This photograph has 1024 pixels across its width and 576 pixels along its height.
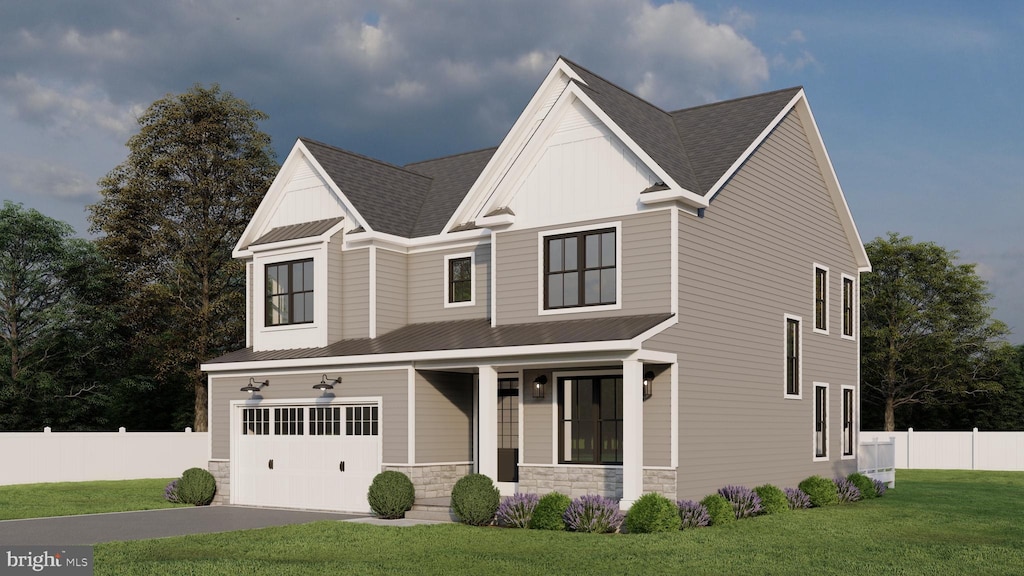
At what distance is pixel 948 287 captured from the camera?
2021 inches

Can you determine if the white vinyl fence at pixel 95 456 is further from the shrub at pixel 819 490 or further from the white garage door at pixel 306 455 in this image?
the shrub at pixel 819 490

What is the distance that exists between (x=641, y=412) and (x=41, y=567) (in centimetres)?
924

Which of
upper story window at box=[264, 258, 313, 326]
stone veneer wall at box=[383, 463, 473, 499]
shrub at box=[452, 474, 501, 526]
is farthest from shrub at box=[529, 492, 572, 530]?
upper story window at box=[264, 258, 313, 326]

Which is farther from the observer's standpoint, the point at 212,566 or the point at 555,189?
the point at 555,189

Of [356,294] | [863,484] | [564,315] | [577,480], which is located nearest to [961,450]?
[863,484]

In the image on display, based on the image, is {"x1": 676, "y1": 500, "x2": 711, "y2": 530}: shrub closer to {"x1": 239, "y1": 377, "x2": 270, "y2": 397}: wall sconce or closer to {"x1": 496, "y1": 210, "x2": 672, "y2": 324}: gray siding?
{"x1": 496, "y1": 210, "x2": 672, "y2": 324}: gray siding

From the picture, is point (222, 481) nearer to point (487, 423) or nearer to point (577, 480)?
point (487, 423)

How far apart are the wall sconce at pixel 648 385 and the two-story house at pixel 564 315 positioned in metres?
0.07

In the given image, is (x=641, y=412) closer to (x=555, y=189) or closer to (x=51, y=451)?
(x=555, y=189)

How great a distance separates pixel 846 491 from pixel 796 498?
2.37 metres

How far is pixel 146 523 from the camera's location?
18641 millimetres

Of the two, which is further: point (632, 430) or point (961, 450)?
point (961, 450)

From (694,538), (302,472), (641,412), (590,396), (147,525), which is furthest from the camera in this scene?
(302,472)

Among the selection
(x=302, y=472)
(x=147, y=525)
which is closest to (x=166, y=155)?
(x=302, y=472)
